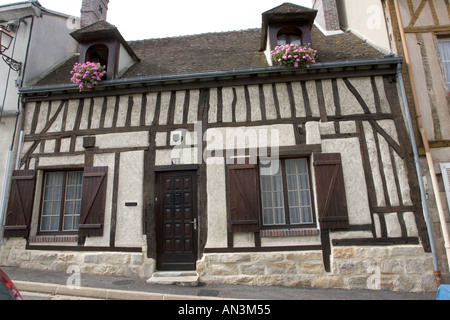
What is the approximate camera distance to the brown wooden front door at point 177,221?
15.8 feet

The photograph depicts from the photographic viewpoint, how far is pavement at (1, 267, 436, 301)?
3.86 m

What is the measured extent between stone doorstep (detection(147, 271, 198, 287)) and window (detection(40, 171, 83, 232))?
1941mm

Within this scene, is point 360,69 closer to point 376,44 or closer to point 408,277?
point 376,44

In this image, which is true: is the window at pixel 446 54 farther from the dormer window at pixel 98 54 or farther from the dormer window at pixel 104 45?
the dormer window at pixel 98 54

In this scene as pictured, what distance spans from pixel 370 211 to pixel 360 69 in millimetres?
2666

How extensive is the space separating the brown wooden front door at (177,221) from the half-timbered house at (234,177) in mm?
25

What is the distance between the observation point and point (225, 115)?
5.13 metres

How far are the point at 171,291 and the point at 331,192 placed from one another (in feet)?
10.2

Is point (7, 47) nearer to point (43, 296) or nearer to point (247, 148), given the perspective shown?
point (43, 296)

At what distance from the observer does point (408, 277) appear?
4.20 meters

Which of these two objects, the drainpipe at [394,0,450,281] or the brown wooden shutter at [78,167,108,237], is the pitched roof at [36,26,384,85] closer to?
the drainpipe at [394,0,450,281]

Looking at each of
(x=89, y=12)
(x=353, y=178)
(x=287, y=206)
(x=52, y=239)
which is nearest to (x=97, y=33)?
(x=89, y=12)

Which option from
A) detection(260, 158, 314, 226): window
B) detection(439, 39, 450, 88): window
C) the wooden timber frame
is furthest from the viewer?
detection(439, 39, 450, 88): window

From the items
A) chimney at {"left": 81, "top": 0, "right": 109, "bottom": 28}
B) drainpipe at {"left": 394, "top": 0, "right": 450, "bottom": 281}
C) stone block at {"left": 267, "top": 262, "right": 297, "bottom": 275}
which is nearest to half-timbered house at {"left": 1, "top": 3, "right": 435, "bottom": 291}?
stone block at {"left": 267, "top": 262, "right": 297, "bottom": 275}
